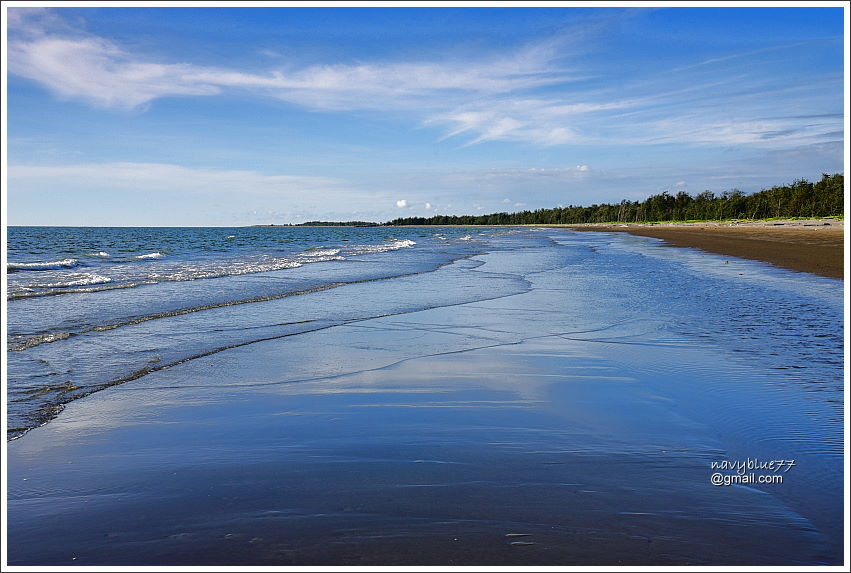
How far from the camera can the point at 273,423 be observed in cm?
502

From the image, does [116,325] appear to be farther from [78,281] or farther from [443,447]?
[78,281]

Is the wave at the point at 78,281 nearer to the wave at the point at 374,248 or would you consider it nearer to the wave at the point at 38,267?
the wave at the point at 38,267

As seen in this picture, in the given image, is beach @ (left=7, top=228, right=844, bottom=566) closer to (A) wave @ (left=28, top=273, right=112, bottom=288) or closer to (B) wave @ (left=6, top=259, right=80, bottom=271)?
(A) wave @ (left=28, top=273, right=112, bottom=288)

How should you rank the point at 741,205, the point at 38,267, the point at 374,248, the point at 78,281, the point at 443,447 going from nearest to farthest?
the point at 443,447 → the point at 78,281 → the point at 38,267 → the point at 374,248 → the point at 741,205

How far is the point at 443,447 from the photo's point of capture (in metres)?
4.40

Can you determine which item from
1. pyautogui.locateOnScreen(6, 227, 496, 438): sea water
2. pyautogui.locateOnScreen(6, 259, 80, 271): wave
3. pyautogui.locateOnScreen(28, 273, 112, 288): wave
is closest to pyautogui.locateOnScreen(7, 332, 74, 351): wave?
pyautogui.locateOnScreen(6, 227, 496, 438): sea water

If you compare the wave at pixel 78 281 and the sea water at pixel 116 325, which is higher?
the wave at pixel 78 281

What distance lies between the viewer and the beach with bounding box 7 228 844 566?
3039 millimetres

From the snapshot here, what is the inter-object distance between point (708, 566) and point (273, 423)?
3.46 metres

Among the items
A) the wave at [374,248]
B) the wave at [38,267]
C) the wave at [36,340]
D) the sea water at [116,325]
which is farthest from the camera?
the wave at [374,248]

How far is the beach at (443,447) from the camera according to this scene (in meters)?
3.04

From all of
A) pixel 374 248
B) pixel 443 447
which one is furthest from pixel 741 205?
pixel 443 447

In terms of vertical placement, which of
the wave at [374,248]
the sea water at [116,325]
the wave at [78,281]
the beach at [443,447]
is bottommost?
the beach at [443,447]

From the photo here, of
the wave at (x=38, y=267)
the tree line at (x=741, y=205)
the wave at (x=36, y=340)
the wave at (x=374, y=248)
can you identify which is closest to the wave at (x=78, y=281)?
the wave at (x=38, y=267)
